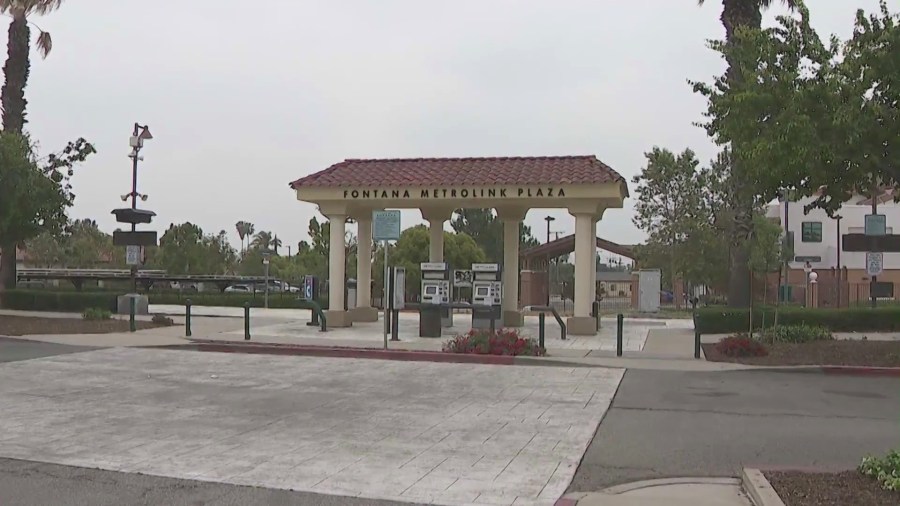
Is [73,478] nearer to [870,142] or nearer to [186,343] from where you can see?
[186,343]

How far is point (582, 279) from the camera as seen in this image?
75.7ft

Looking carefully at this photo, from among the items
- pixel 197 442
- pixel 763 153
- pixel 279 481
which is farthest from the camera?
pixel 763 153

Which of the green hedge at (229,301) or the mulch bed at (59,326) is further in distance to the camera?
the green hedge at (229,301)

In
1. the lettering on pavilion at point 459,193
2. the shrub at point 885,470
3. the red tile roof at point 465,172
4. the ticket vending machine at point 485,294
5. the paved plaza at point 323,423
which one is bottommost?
the paved plaza at point 323,423

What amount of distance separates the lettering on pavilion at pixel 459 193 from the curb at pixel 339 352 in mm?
6562

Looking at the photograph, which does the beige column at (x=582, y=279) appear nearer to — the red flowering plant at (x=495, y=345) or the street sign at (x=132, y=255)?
the red flowering plant at (x=495, y=345)

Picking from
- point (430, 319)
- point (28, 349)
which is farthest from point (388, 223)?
point (28, 349)

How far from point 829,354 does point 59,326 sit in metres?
20.0

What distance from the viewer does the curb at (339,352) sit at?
16875 millimetres

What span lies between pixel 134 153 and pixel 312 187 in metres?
6.82

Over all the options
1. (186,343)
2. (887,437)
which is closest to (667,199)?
(186,343)

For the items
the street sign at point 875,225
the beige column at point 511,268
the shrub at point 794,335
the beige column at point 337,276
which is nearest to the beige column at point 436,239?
the beige column at point 511,268

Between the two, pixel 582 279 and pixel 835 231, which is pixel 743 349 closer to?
pixel 582 279

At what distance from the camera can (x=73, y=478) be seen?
701 cm
